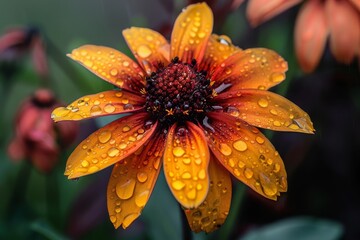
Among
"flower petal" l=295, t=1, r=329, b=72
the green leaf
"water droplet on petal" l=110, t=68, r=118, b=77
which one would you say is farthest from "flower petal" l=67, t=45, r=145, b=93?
the green leaf

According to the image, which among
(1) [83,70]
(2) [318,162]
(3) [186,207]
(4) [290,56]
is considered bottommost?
(2) [318,162]

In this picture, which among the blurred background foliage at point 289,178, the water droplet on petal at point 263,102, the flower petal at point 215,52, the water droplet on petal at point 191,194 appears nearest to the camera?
the water droplet on petal at point 191,194

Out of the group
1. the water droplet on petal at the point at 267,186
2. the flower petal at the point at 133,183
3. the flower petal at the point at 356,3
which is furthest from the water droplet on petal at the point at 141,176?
the flower petal at the point at 356,3

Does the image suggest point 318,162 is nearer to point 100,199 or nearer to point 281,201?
point 281,201

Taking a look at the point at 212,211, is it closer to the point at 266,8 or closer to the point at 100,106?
the point at 100,106

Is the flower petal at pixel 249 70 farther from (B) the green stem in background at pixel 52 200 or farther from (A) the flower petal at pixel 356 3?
(B) the green stem in background at pixel 52 200

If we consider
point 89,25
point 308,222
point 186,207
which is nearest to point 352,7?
point 308,222

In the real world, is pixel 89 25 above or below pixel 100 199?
below
